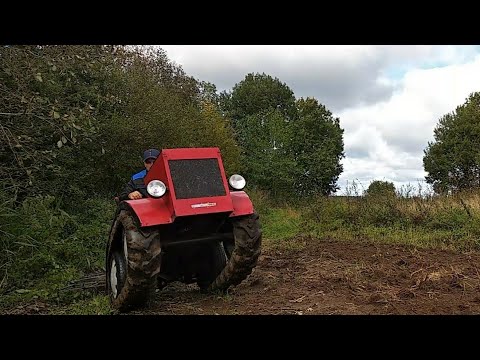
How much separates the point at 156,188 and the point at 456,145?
36694 millimetres

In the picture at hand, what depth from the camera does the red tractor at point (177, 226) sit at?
15.1 ft

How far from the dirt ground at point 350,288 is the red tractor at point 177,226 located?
0.42m

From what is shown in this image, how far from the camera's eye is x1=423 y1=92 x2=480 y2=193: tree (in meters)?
35.3

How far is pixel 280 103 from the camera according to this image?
155 ft

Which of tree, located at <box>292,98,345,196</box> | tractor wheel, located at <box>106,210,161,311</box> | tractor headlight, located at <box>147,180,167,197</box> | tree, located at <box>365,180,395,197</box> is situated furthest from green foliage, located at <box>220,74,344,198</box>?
tractor headlight, located at <box>147,180,167,197</box>

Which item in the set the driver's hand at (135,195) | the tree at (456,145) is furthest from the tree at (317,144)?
the driver's hand at (135,195)

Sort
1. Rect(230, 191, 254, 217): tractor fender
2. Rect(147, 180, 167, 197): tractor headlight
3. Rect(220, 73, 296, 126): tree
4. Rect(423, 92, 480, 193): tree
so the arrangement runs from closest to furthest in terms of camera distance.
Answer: Rect(147, 180, 167, 197): tractor headlight < Rect(230, 191, 254, 217): tractor fender < Rect(423, 92, 480, 193): tree < Rect(220, 73, 296, 126): tree

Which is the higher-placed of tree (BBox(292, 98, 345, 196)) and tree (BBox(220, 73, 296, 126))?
tree (BBox(220, 73, 296, 126))

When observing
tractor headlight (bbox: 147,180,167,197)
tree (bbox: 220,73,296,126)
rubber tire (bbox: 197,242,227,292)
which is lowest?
rubber tire (bbox: 197,242,227,292)

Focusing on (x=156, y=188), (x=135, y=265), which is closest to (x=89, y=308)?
(x=135, y=265)

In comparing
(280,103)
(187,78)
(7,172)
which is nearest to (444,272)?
(7,172)

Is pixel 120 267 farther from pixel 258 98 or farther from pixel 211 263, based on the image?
pixel 258 98

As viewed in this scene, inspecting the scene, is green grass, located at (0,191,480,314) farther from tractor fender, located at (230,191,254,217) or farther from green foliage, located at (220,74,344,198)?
green foliage, located at (220,74,344,198)
